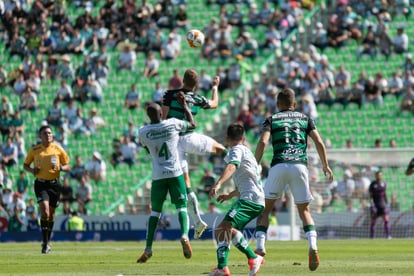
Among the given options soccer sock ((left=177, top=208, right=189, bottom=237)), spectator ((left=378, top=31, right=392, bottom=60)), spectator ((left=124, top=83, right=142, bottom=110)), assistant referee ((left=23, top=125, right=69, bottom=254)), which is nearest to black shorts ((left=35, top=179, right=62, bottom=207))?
assistant referee ((left=23, top=125, right=69, bottom=254))

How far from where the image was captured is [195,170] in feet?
114

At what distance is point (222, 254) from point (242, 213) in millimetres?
674

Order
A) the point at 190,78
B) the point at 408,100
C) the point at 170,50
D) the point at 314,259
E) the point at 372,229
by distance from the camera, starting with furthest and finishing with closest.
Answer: the point at 170,50 < the point at 408,100 < the point at 372,229 < the point at 190,78 < the point at 314,259

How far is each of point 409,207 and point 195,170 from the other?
677 centimetres

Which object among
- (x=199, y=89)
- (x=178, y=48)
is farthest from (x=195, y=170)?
(x=178, y=48)

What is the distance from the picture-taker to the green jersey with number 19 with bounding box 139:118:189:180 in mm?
17078

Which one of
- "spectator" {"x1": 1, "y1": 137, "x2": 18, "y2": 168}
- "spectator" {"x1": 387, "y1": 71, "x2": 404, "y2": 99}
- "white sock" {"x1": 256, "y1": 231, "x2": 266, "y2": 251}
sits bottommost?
"white sock" {"x1": 256, "y1": 231, "x2": 266, "y2": 251}

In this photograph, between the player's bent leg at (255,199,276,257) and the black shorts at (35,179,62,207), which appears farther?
the black shorts at (35,179,62,207)

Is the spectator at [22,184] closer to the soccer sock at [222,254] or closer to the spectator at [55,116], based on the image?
the spectator at [55,116]

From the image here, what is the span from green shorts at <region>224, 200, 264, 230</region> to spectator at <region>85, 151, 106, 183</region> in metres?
21.6

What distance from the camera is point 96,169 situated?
35.9 m

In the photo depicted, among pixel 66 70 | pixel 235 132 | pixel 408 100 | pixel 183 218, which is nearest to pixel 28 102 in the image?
pixel 66 70

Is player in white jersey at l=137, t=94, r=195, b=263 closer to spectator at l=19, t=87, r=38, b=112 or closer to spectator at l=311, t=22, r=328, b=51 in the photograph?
spectator at l=311, t=22, r=328, b=51

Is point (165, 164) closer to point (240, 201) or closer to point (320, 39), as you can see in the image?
point (240, 201)
